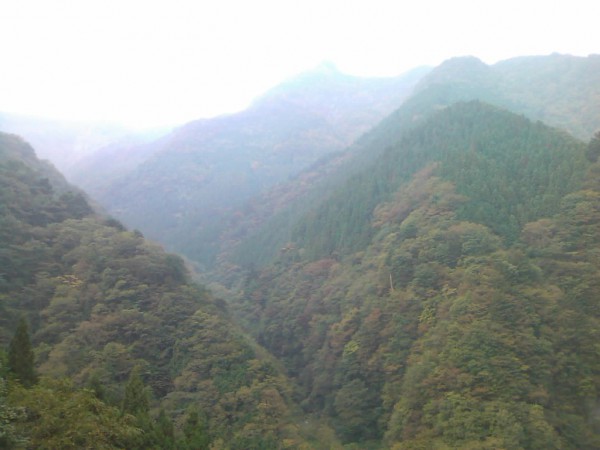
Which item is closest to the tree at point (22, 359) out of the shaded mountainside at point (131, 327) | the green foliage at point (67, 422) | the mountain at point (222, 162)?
the green foliage at point (67, 422)

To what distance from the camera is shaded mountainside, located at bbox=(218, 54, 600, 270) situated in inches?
3216

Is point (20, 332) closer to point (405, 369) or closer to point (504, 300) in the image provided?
point (405, 369)

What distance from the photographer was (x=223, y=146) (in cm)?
14462

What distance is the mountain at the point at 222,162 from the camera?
11112cm

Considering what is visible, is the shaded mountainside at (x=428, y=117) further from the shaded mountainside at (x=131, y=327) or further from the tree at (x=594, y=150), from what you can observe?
the tree at (x=594, y=150)

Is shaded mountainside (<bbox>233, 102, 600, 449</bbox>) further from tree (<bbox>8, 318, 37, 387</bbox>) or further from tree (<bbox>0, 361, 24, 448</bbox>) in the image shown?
tree (<bbox>0, 361, 24, 448</bbox>)

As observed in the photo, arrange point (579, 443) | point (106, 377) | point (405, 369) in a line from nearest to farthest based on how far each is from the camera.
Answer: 1. point (579, 443)
2. point (106, 377)
3. point (405, 369)

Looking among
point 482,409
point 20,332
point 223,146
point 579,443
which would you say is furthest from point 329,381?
point 223,146

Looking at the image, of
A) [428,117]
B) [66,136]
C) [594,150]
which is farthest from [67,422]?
[66,136]

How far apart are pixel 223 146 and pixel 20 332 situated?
12979cm

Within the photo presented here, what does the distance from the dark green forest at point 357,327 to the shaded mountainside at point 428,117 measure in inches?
995

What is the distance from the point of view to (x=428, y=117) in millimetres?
76938

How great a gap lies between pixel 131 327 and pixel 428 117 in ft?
198

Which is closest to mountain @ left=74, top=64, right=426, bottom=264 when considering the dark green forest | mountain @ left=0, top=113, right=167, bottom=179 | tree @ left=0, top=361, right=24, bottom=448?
mountain @ left=0, top=113, right=167, bottom=179
